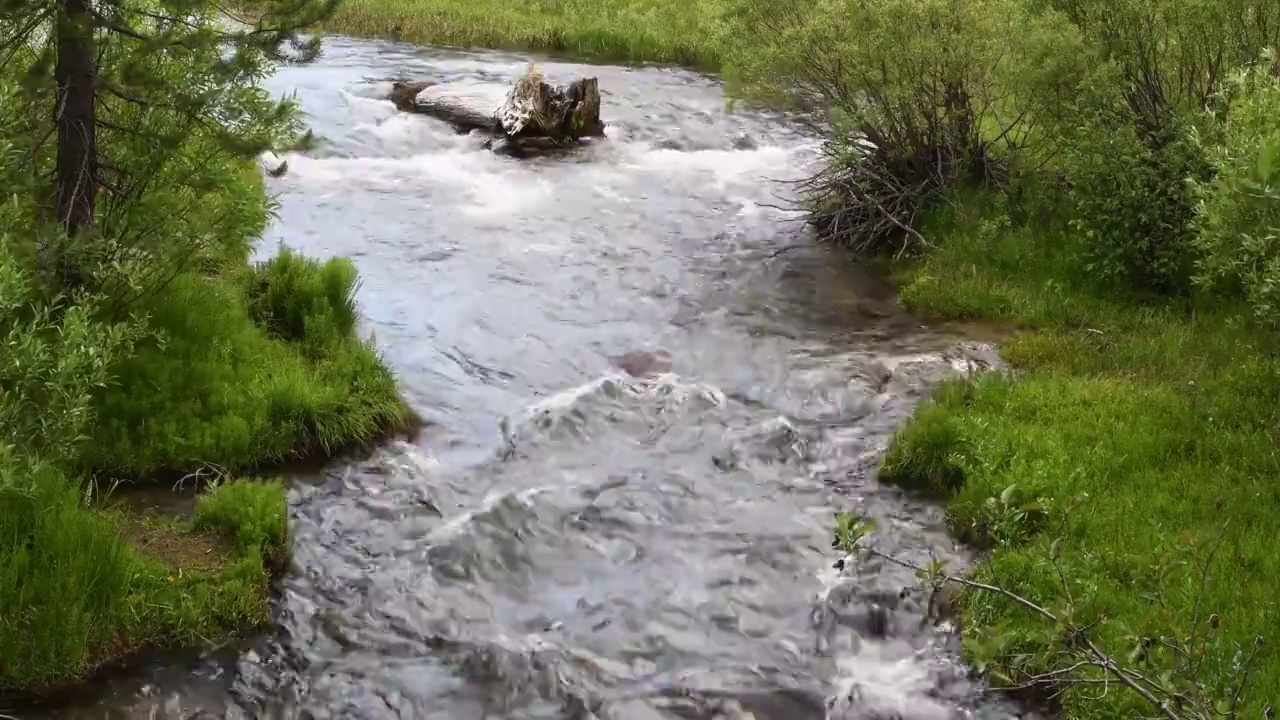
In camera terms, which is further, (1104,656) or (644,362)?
(644,362)

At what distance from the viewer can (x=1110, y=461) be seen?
9.35 metres

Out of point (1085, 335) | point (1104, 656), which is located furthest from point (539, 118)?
point (1104, 656)

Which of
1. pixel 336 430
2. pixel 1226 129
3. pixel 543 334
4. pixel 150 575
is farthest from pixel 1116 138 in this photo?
pixel 150 575

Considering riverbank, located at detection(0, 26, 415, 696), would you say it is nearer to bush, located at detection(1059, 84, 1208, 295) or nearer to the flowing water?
the flowing water

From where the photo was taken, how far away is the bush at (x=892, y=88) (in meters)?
14.7

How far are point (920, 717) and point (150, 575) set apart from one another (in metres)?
5.33

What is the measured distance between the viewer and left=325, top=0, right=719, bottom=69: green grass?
30.4 metres

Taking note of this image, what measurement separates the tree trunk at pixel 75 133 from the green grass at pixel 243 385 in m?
1.13

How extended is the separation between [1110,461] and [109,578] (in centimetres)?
793

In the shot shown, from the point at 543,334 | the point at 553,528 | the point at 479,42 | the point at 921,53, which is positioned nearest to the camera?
the point at 553,528

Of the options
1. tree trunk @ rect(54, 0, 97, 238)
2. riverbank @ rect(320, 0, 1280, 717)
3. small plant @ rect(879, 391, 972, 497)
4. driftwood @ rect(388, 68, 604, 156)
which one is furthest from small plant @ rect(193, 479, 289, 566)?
driftwood @ rect(388, 68, 604, 156)

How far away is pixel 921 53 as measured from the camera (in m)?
14.7

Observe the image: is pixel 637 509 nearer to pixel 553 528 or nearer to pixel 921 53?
pixel 553 528

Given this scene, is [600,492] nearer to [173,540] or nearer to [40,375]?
[173,540]
